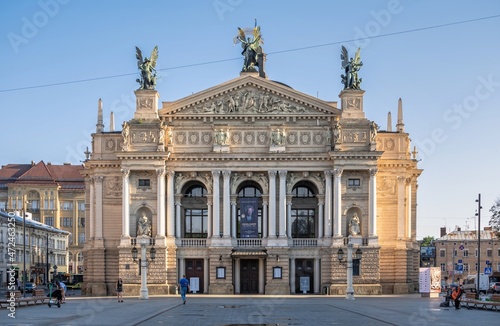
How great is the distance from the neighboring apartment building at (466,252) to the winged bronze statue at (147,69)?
305 feet

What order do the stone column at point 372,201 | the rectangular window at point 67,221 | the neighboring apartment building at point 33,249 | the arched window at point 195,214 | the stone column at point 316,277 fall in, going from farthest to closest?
the rectangular window at point 67,221
the neighboring apartment building at point 33,249
the arched window at point 195,214
the stone column at point 316,277
the stone column at point 372,201

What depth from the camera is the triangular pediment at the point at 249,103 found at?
284 feet

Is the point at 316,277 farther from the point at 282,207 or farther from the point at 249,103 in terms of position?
the point at 249,103

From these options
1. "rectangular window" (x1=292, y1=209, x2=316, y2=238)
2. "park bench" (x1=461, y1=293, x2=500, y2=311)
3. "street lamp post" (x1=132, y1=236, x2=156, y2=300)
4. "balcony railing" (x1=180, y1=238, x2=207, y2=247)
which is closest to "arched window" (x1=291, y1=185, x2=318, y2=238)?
"rectangular window" (x1=292, y1=209, x2=316, y2=238)

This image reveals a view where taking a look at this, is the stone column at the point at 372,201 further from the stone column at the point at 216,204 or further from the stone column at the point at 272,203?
the stone column at the point at 216,204

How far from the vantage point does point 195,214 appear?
89.9 metres

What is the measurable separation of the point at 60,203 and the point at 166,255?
84447 millimetres

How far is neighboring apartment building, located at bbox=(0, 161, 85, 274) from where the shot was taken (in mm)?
160750

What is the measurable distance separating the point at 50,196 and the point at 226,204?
3293 inches

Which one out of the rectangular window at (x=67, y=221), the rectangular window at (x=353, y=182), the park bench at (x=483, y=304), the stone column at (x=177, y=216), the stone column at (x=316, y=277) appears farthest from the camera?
the rectangular window at (x=67, y=221)

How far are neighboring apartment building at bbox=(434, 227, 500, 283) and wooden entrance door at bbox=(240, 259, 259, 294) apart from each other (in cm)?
8601

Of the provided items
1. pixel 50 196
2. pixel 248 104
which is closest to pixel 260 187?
pixel 248 104

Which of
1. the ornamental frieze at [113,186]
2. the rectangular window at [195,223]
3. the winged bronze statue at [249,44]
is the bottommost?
the rectangular window at [195,223]

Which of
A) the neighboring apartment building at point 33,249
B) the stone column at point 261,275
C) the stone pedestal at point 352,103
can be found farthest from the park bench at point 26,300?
the neighboring apartment building at point 33,249
